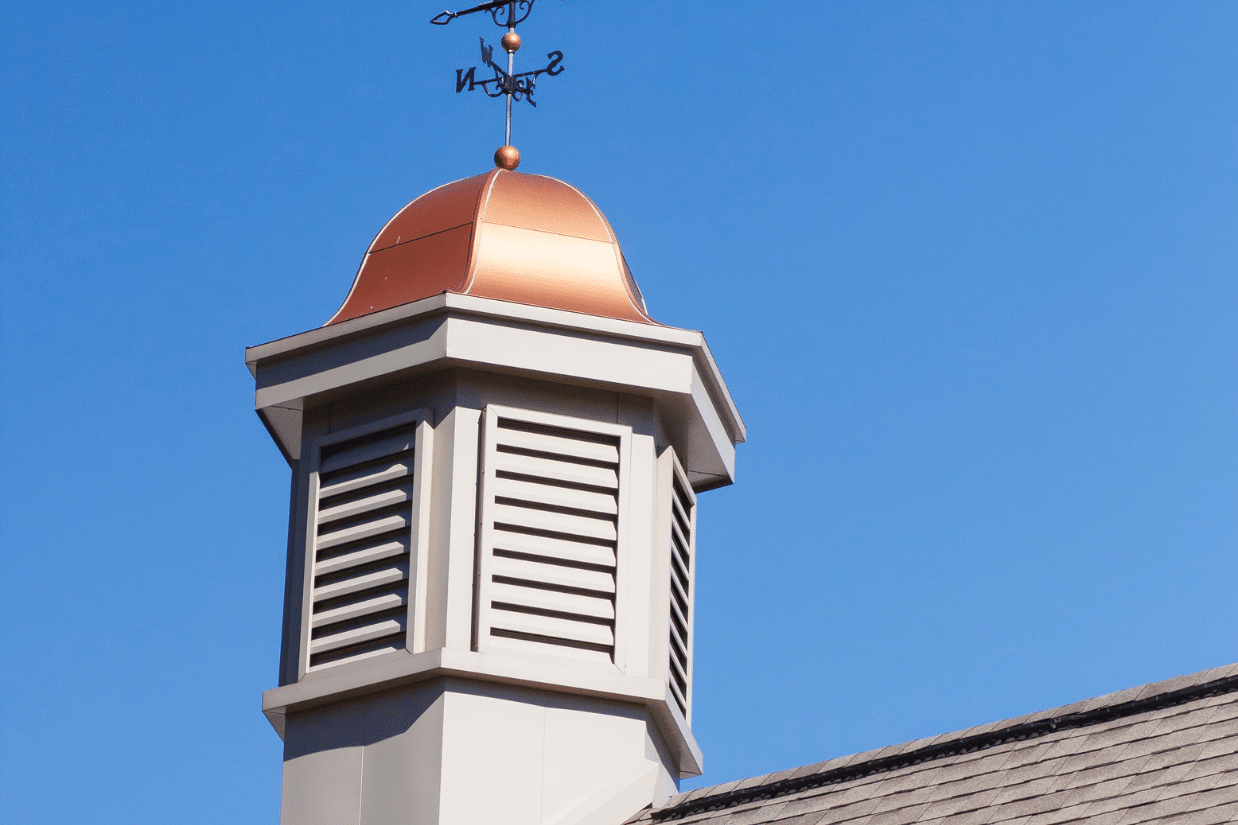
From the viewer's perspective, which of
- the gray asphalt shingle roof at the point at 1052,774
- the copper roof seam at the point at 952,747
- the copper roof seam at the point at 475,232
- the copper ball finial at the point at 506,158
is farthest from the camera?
the copper ball finial at the point at 506,158

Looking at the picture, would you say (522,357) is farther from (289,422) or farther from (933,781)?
(933,781)

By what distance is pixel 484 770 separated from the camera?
13.7 m

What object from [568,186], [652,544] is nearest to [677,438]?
[652,544]

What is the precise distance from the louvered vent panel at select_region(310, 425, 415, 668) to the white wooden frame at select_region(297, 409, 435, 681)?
4cm

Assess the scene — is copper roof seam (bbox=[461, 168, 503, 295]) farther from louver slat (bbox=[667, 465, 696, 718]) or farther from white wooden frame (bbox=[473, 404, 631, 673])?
louver slat (bbox=[667, 465, 696, 718])

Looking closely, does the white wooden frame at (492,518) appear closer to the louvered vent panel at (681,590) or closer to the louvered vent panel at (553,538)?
the louvered vent panel at (553,538)

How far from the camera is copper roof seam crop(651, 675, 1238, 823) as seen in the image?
11.9 metres

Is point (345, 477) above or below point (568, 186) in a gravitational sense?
below

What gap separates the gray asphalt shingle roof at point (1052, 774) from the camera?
36.6ft

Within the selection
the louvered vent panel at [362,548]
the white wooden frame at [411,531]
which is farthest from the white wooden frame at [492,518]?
the louvered vent panel at [362,548]

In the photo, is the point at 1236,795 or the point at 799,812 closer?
the point at 1236,795

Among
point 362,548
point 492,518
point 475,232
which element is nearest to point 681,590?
point 492,518

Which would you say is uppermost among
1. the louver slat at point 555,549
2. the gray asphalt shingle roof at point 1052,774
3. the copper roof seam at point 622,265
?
the copper roof seam at point 622,265

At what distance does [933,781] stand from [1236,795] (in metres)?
2.12
